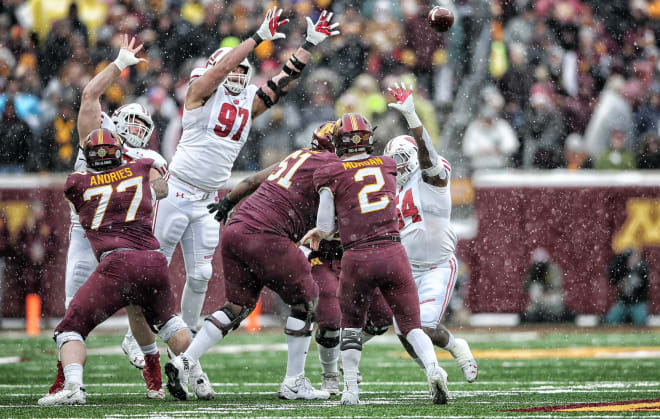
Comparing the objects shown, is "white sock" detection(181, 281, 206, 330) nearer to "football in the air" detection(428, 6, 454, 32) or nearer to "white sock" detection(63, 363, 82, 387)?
"white sock" detection(63, 363, 82, 387)

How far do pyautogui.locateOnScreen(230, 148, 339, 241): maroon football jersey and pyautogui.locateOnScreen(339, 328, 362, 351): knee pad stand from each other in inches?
30.5

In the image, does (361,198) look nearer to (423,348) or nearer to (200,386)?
(423,348)

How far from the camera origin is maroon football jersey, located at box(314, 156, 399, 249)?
720cm

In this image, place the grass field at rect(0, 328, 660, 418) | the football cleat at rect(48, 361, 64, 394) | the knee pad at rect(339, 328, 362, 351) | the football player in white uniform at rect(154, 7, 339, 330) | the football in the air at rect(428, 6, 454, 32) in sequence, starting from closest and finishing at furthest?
the grass field at rect(0, 328, 660, 418) < the knee pad at rect(339, 328, 362, 351) < the football cleat at rect(48, 361, 64, 394) < the football player in white uniform at rect(154, 7, 339, 330) < the football in the air at rect(428, 6, 454, 32)

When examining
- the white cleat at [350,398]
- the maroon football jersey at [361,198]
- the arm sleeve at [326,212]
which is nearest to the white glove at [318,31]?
the maroon football jersey at [361,198]

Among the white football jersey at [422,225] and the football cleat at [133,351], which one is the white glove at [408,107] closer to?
the white football jersey at [422,225]

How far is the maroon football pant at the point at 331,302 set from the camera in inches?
318

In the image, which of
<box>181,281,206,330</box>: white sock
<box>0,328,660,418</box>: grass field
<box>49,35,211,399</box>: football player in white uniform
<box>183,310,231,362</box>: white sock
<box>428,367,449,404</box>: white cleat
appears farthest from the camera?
<box>181,281,206,330</box>: white sock

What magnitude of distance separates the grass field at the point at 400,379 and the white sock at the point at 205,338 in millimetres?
311

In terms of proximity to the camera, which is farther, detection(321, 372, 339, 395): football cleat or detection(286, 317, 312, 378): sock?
detection(321, 372, 339, 395): football cleat

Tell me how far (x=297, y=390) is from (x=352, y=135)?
5.37ft

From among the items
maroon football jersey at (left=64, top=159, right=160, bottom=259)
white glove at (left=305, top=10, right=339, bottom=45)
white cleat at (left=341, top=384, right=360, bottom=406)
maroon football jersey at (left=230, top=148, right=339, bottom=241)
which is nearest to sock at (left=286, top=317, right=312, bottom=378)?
maroon football jersey at (left=230, top=148, right=339, bottom=241)

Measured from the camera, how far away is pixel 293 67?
8.77 metres

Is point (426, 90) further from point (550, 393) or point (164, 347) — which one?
point (550, 393)
